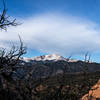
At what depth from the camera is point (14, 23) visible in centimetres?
786

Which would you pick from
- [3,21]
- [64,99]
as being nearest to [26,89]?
[64,99]

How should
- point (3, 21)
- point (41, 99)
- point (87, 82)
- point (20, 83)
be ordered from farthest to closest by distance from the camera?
1. point (3, 21)
2. point (20, 83)
3. point (41, 99)
4. point (87, 82)

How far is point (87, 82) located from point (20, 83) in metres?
1.32

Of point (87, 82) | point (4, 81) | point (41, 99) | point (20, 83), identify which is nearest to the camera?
point (87, 82)

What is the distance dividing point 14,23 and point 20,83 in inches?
168

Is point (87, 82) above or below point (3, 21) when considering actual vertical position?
below

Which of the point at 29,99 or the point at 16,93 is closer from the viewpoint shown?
the point at 29,99

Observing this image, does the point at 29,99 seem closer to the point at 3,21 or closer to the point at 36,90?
the point at 36,90

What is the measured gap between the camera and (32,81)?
12.4ft

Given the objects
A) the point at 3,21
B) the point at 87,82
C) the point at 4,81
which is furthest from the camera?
the point at 3,21

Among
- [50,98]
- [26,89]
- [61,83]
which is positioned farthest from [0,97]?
[61,83]

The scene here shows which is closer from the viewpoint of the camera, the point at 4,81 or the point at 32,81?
the point at 32,81

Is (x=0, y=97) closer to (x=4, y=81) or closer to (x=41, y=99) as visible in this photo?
(x=4, y=81)

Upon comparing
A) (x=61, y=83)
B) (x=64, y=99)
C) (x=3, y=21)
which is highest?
(x=3, y=21)
